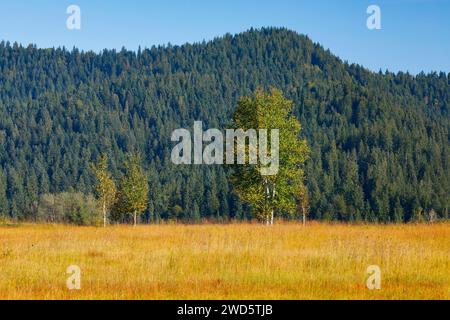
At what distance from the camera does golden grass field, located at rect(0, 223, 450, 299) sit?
16.2m

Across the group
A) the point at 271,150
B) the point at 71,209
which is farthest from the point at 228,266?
the point at 71,209

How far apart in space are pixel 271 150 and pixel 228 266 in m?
24.7

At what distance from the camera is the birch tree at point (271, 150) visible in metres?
44.8

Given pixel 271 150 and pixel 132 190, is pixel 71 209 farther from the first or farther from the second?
pixel 271 150

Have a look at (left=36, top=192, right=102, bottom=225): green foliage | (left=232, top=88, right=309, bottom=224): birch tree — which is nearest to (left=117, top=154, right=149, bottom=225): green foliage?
(left=36, top=192, right=102, bottom=225): green foliage

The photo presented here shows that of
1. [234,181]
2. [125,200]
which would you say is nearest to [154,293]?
[234,181]

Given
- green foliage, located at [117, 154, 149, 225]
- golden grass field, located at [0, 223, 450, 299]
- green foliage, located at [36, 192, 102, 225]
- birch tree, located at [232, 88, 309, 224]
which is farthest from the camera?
green foliage, located at [36, 192, 102, 225]

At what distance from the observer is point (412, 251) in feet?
72.9

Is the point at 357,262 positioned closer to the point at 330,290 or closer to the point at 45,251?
the point at 330,290

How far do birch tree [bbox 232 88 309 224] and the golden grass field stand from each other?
55.2 ft

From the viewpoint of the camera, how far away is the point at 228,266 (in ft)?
65.4

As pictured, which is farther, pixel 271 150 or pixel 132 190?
pixel 132 190

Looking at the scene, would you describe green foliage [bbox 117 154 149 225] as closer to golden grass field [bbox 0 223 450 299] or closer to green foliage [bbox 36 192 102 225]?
green foliage [bbox 36 192 102 225]
